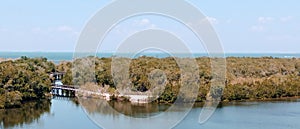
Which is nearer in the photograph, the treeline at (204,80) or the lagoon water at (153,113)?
the lagoon water at (153,113)

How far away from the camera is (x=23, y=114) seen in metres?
18.0

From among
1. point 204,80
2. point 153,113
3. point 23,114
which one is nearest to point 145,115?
point 153,113

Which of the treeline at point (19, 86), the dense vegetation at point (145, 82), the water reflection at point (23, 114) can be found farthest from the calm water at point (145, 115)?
the dense vegetation at point (145, 82)

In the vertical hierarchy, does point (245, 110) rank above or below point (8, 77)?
below

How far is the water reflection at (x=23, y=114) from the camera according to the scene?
53.3 feet

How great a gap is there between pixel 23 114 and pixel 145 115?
5.12 m

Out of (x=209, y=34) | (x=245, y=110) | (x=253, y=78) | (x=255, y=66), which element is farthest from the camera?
(x=255, y=66)

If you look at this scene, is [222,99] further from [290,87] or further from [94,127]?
[94,127]

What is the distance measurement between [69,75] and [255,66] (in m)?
11.4

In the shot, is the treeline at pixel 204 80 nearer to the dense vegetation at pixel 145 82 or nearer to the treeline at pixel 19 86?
the dense vegetation at pixel 145 82

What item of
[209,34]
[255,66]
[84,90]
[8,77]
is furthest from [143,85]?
[209,34]

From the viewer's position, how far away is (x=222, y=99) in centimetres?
2139

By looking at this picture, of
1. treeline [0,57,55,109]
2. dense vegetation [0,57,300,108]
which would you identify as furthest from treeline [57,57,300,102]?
treeline [0,57,55,109]

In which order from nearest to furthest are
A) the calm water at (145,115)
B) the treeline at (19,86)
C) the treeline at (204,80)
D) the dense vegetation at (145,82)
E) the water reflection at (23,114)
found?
the calm water at (145,115)
the water reflection at (23,114)
the treeline at (19,86)
the dense vegetation at (145,82)
the treeline at (204,80)
